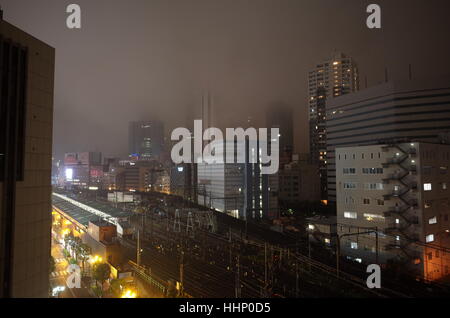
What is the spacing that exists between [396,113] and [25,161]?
123 feet

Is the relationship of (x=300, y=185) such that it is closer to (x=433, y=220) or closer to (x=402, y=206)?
(x=433, y=220)

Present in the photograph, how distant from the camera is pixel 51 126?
7.20 metres

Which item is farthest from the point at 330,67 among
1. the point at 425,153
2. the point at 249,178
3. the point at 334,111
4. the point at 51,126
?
the point at 51,126

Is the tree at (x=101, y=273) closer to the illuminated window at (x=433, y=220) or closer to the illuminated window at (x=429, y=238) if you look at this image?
the illuminated window at (x=429, y=238)

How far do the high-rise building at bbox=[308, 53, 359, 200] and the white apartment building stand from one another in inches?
1672

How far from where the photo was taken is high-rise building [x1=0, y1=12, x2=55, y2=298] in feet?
20.4

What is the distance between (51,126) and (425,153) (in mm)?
18266

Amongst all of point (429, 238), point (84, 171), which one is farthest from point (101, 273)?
point (84, 171)

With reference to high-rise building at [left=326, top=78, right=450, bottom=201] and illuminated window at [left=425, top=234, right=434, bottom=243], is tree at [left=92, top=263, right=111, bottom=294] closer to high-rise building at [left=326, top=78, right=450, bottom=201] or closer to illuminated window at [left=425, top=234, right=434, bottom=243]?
illuminated window at [left=425, top=234, right=434, bottom=243]

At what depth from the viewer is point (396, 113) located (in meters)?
34.7

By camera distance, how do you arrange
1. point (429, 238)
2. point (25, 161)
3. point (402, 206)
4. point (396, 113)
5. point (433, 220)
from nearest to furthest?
1. point (25, 161)
2. point (429, 238)
3. point (402, 206)
4. point (433, 220)
5. point (396, 113)

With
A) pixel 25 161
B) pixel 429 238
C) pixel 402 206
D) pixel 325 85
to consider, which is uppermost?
pixel 325 85

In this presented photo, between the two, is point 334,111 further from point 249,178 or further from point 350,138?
point 249,178

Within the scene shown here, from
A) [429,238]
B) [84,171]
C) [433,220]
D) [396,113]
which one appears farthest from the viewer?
[84,171]
